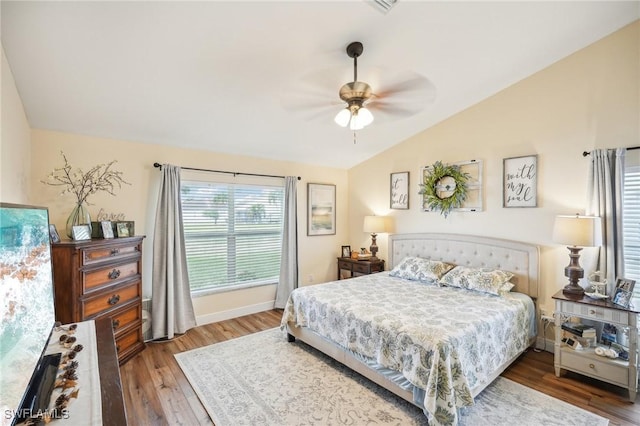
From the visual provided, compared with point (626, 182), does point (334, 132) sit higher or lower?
higher

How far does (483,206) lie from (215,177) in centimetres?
355

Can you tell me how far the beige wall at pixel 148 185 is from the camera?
2.98 meters

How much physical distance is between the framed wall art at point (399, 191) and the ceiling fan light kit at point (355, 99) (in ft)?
7.64

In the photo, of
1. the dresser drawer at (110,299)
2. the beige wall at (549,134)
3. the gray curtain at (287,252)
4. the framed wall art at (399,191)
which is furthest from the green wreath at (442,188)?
Result: the dresser drawer at (110,299)

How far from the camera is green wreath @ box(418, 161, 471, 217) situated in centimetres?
392

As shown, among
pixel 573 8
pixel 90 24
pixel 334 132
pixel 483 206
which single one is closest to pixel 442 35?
pixel 573 8

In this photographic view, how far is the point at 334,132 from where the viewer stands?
13.6ft

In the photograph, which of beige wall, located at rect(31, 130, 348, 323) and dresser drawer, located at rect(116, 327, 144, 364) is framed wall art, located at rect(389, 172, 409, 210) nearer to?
beige wall, located at rect(31, 130, 348, 323)

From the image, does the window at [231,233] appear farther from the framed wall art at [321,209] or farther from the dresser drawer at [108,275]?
the dresser drawer at [108,275]

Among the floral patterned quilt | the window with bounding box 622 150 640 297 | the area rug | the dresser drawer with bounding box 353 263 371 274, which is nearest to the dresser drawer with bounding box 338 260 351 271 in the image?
the dresser drawer with bounding box 353 263 371 274

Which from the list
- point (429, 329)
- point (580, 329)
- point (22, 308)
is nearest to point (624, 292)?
point (580, 329)

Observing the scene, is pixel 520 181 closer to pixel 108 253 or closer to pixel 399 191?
pixel 399 191

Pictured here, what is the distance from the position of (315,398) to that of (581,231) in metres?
2.78

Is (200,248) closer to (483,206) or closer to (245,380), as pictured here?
(245,380)
